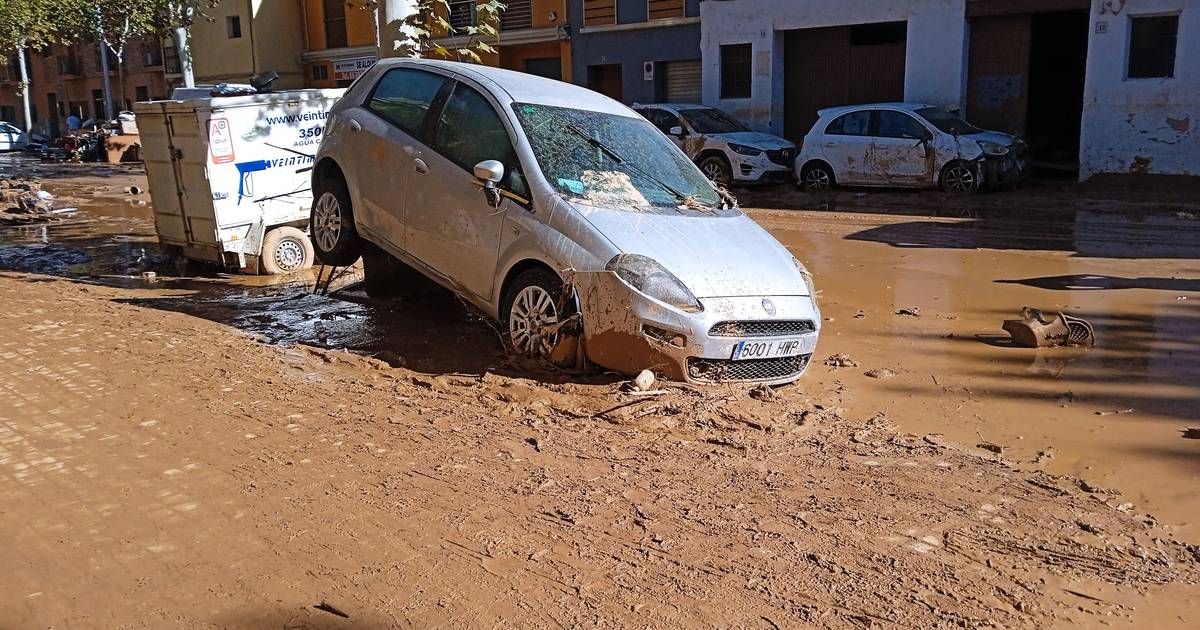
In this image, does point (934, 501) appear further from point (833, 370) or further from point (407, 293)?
point (407, 293)

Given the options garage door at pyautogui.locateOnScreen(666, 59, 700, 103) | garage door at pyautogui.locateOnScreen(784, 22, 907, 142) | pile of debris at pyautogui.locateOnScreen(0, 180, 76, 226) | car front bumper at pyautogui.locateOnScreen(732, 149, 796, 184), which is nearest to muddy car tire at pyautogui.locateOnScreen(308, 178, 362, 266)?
pile of debris at pyautogui.locateOnScreen(0, 180, 76, 226)

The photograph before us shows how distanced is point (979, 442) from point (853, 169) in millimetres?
12692

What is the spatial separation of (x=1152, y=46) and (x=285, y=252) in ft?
49.2

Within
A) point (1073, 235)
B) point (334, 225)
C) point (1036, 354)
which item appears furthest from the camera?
point (1073, 235)

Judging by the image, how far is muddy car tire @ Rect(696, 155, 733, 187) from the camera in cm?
1870

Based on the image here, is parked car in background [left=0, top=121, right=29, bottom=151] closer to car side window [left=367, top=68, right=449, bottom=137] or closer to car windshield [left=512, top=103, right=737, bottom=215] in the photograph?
car side window [left=367, top=68, right=449, bottom=137]

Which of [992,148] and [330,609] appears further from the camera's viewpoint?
[992,148]

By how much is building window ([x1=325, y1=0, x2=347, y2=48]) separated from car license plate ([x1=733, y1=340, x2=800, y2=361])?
32.2 m

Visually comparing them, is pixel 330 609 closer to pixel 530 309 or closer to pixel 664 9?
pixel 530 309

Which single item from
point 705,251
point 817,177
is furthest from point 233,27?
point 705,251

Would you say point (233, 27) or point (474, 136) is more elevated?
point (233, 27)

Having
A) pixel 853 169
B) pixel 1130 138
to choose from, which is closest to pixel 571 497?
pixel 853 169

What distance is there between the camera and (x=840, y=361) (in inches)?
279

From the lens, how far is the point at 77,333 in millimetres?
7797
